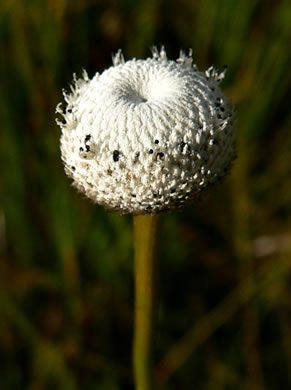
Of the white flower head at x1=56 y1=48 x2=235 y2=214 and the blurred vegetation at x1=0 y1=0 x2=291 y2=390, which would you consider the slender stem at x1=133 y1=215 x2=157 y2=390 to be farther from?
the blurred vegetation at x1=0 y1=0 x2=291 y2=390

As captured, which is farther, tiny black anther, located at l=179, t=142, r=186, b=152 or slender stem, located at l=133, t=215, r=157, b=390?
slender stem, located at l=133, t=215, r=157, b=390

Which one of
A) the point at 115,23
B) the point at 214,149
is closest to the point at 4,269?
the point at 115,23

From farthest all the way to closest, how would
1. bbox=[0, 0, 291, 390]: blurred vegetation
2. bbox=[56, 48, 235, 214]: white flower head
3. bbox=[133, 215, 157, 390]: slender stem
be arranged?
bbox=[0, 0, 291, 390]: blurred vegetation
bbox=[133, 215, 157, 390]: slender stem
bbox=[56, 48, 235, 214]: white flower head

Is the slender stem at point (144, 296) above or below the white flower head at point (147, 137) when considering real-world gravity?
below

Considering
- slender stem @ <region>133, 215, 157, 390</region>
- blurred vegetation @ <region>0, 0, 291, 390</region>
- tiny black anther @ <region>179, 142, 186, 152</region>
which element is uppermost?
blurred vegetation @ <region>0, 0, 291, 390</region>

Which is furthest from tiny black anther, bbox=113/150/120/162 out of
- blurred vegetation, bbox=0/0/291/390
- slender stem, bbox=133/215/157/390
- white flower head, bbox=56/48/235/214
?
blurred vegetation, bbox=0/0/291/390

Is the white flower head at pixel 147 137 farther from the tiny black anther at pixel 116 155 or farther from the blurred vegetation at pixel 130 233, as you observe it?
the blurred vegetation at pixel 130 233

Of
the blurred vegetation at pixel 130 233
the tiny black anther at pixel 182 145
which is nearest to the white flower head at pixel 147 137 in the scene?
the tiny black anther at pixel 182 145
